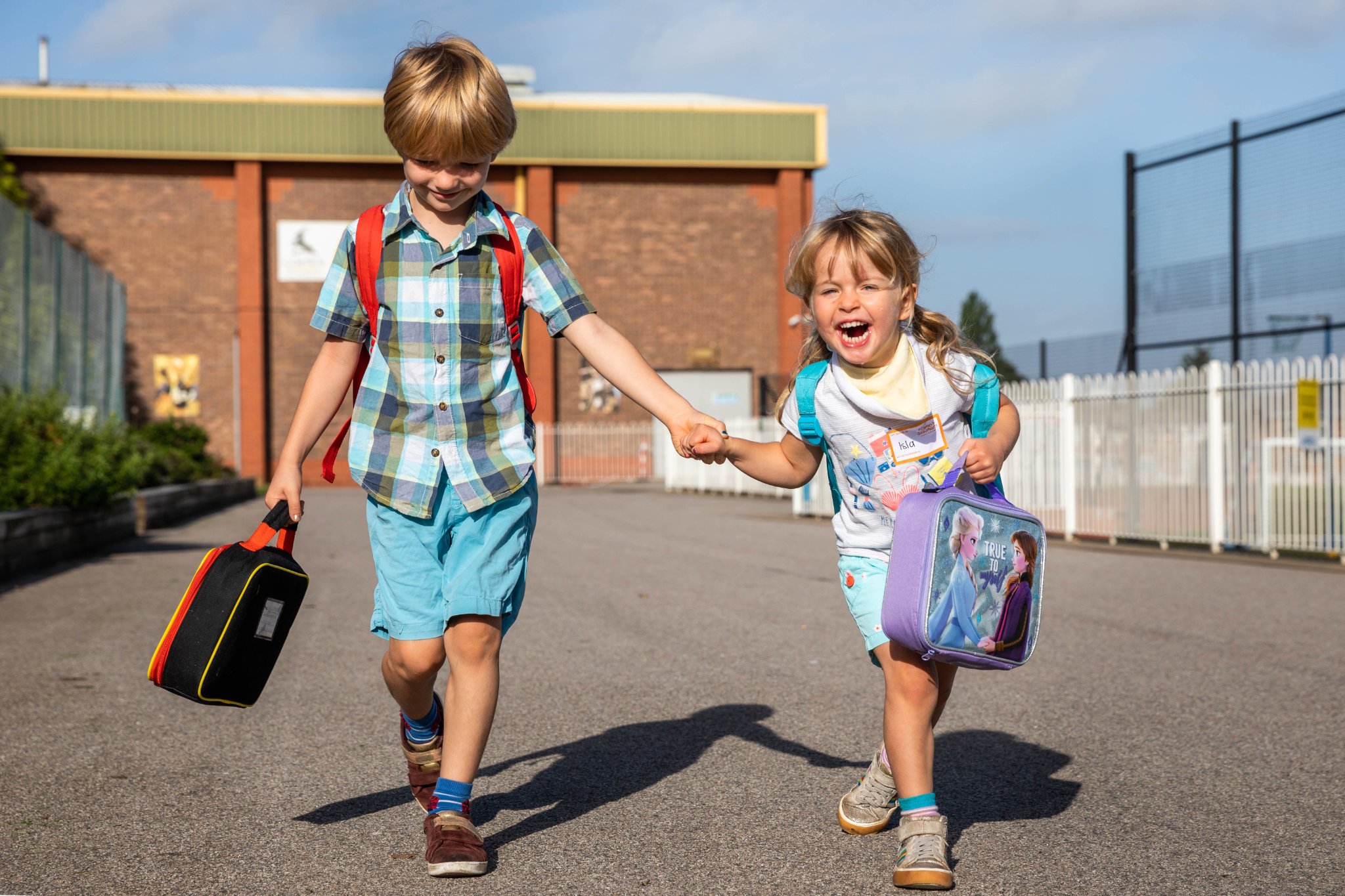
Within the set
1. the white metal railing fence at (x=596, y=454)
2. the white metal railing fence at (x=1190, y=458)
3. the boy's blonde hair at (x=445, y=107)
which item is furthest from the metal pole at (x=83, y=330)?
the white metal railing fence at (x=596, y=454)

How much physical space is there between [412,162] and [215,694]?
137 cm

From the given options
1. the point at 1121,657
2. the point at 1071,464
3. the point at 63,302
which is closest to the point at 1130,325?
the point at 1071,464

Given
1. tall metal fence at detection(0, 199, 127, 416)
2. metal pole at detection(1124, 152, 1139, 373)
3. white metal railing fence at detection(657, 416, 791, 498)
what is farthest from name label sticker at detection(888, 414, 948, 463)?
white metal railing fence at detection(657, 416, 791, 498)

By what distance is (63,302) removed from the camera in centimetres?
1728

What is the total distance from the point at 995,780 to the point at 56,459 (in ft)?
31.2

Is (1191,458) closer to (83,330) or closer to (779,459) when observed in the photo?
(779,459)

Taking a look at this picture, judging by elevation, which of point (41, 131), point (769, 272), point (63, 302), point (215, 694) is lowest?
point (215, 694)

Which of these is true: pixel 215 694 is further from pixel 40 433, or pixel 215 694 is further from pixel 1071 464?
pixel 1071 464

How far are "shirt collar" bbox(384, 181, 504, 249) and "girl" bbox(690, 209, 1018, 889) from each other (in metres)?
0.71

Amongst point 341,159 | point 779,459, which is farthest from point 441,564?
point 341,159

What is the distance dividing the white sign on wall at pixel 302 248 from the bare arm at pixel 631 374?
116 ft

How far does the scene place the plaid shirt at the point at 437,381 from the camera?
3395 mm

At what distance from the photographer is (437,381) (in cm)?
341

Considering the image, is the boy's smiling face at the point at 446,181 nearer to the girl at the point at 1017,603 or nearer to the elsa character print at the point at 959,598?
the elsa character print at the point at 959,598
